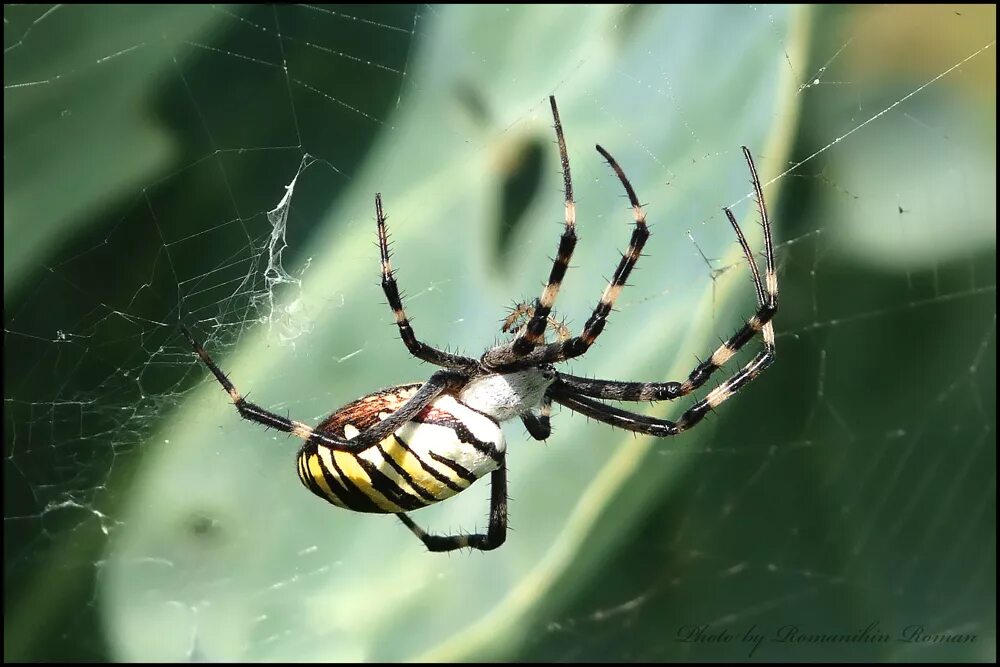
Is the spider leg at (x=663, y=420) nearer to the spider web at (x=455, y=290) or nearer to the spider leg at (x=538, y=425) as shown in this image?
the spider leg at (x=538, y=425)

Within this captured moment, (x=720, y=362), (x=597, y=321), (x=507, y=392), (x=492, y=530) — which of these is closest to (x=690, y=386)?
(x=720, y=362)

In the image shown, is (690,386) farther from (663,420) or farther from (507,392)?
(507,392)

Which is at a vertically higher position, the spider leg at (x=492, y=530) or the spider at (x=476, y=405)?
the spider at (x=476, y=405)

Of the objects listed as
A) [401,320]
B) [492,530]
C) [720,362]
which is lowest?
[492,530]

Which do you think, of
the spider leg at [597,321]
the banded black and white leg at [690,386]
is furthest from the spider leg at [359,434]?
the banded black and white leg at [690,386]

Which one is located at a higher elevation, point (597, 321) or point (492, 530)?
point (597, 321)

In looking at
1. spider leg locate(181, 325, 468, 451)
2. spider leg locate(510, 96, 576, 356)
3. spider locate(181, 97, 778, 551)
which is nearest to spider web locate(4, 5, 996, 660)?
spider leg locate(181, 325, 468, 451)

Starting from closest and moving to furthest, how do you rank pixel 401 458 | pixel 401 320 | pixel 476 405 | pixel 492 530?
pixel 401 458
pixel 401 320
pixel 476 405
pixel 492 530

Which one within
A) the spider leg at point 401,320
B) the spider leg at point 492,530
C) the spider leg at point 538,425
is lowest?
the spider leg at point 492,530
